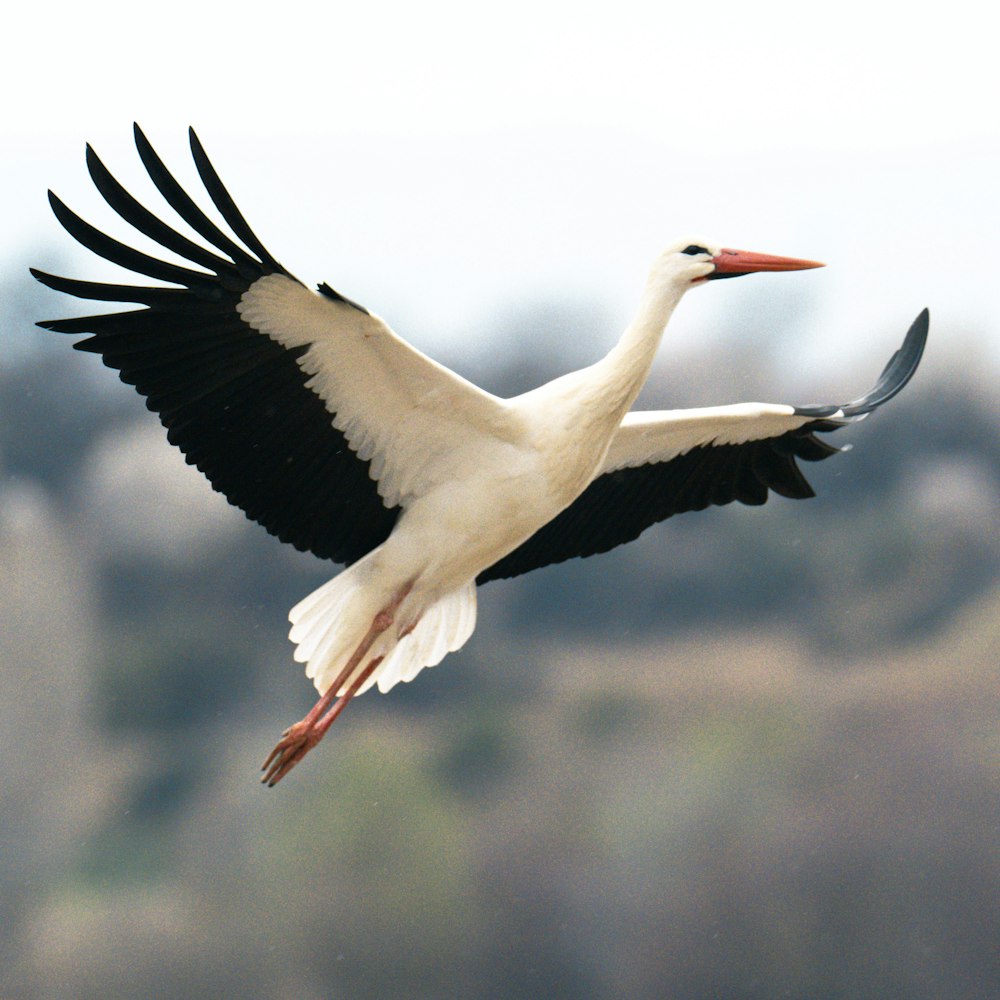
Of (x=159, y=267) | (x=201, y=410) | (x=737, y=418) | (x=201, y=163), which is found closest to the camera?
(x=201, y=163)

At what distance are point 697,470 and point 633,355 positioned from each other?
71 cm

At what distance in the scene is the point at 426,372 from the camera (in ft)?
10.5

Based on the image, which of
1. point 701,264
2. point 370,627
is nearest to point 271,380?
point 370,627

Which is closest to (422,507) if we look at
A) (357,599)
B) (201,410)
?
(357,599)

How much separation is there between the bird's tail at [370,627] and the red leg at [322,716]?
0.05 feet

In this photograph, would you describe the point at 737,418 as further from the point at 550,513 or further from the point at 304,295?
the point at 304,295

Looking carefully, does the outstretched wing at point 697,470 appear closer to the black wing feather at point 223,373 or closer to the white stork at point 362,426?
the white stork at point 362,426

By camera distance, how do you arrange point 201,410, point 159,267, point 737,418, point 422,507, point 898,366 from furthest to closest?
1. point 898,366
2. point 737,418
3. point 422,507
4. point 201,410
5. point 159,267

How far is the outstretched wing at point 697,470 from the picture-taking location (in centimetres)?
376

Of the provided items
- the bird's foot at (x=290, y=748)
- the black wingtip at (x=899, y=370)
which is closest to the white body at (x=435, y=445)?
the bird's foot at (x=290, y=748)

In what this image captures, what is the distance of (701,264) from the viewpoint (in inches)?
130

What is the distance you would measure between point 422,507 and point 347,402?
285 millimetres

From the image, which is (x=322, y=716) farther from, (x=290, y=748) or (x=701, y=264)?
(x=701, y=264)

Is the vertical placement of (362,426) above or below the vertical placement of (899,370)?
above
